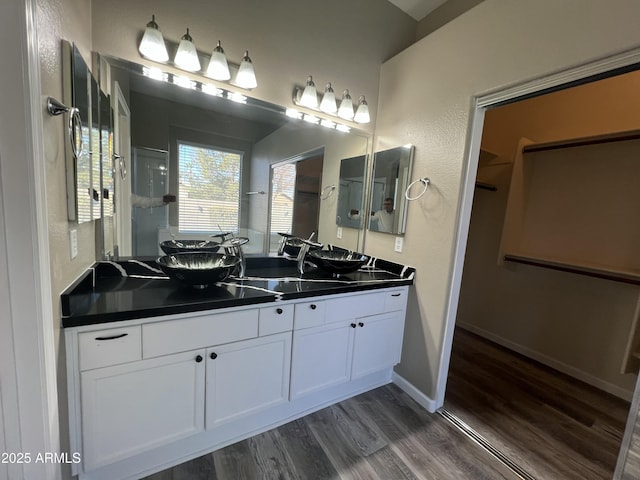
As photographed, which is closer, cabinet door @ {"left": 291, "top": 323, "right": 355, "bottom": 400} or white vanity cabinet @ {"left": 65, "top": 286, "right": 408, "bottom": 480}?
white vanity cabinet @ {"left": 65, "top": 286, "right": 408, "bottom": 480}

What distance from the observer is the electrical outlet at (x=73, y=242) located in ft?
3.71

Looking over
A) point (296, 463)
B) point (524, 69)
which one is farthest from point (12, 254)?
point (524, 69)

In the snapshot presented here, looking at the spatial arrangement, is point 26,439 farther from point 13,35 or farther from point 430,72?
point 430,72

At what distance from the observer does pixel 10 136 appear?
0.76 metres

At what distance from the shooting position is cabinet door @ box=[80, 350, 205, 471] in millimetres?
1154

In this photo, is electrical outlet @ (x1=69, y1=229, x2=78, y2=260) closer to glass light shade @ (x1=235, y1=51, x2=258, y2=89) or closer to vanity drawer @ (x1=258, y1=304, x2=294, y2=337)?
vanity drawer @ (x1=258, y1=304, x2=294, y2=337)

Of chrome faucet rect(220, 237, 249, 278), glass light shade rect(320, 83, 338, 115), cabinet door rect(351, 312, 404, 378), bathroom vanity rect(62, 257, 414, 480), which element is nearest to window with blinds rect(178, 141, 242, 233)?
chrome faucet rect(220, 237, 249, 278)

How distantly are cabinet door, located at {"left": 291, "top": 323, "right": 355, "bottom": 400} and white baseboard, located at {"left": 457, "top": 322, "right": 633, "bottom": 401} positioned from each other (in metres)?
2.09

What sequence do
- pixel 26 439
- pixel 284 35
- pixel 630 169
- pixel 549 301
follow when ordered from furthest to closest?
pixel 549 301, pixel 630 169, pixel 284 35, pixel 26 439

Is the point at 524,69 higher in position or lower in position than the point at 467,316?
higher

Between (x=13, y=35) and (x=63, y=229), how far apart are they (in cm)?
62

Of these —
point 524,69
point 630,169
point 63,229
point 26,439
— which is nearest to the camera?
point 26,439

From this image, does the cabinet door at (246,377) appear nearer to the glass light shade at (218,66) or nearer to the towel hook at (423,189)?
the towel hook at (423,189)

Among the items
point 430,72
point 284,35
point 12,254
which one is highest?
point 284,35
